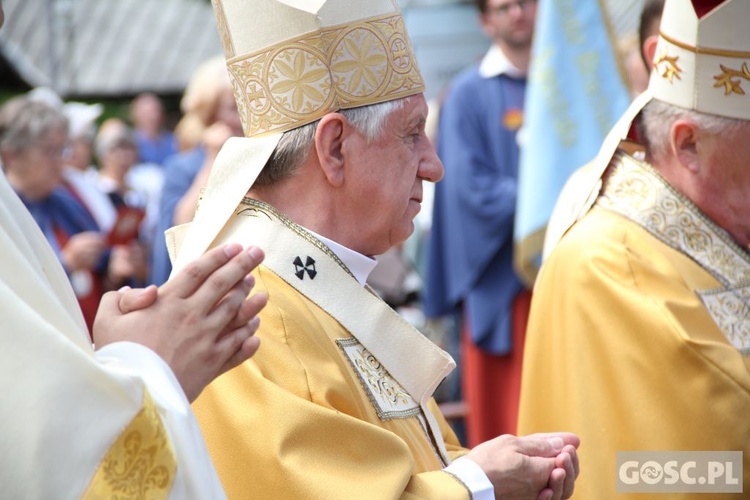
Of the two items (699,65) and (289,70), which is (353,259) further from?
Result: (699,65)

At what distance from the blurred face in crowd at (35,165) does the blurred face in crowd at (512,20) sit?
2.35m

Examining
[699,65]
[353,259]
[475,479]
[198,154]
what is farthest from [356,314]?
[198,154]

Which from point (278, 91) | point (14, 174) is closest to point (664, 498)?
point (278, 91)

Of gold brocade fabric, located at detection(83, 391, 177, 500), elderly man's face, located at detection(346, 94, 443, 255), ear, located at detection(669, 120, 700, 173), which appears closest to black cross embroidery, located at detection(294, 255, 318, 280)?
elderly man's face, located at detection(346, 94, 443, 255)

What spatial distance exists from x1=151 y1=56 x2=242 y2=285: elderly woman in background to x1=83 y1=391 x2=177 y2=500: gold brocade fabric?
3719 millimetres

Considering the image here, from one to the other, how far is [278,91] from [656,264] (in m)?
1.31

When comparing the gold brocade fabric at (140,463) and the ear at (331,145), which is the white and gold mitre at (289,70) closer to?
the ear at (331,145)

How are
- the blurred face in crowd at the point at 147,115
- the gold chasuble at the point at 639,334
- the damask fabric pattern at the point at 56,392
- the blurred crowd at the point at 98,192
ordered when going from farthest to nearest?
the blurred face in crowd at the point at 147,115, the blurred crowd at the point at 98,192, the gold chasuble at the point at 639,334, the damask fabric pattern at the point at 56,392

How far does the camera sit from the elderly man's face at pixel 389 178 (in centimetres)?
279

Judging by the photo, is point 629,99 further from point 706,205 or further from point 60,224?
point 60,224

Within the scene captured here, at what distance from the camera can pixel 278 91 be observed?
277cm

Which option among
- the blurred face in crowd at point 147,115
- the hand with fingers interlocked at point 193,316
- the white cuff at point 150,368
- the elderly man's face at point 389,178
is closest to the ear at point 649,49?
the elderly man's face at point 389,178

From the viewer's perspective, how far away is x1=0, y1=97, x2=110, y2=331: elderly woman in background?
6.08 meters

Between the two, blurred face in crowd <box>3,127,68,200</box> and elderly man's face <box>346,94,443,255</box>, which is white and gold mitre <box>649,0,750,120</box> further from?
blurred face in crowd <box>3,127,68,200</box>
